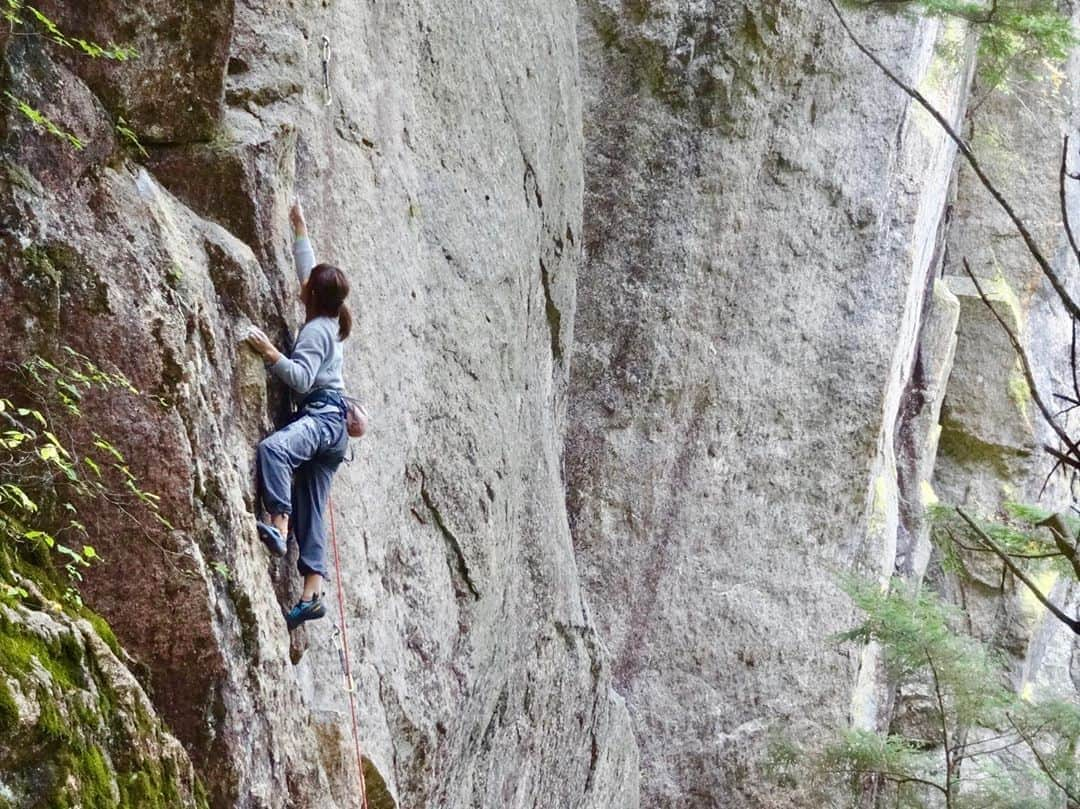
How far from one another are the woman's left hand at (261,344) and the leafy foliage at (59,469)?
3.88ft

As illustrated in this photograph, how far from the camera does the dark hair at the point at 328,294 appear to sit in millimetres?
6141

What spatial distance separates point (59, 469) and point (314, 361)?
78.2 inches

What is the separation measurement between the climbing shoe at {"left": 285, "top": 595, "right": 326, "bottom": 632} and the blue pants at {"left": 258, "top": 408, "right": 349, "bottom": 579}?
16cm

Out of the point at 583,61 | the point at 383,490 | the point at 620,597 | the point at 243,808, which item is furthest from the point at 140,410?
the point at 583,61

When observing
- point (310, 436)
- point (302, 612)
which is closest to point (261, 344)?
point (310, 436)

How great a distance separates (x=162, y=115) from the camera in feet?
19.2

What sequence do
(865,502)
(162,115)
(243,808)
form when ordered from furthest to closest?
(865,502) → (162,115) → (243,808)

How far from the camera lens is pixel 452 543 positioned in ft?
28.0

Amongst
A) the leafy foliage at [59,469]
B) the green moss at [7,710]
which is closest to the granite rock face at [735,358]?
the leafy foliage at [59,469]

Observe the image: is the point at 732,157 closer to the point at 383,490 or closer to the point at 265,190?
the point at 383,490

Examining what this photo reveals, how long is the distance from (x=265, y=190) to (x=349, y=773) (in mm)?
2935

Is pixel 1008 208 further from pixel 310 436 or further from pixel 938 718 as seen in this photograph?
pixel 938 718

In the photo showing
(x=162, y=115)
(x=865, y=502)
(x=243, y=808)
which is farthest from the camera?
(x=865, y=502)

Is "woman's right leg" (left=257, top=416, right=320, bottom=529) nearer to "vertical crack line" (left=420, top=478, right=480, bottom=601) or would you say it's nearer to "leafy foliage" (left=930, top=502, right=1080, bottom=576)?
"vertical crack line" (left=420, top=478, right=480, bottom=601)
